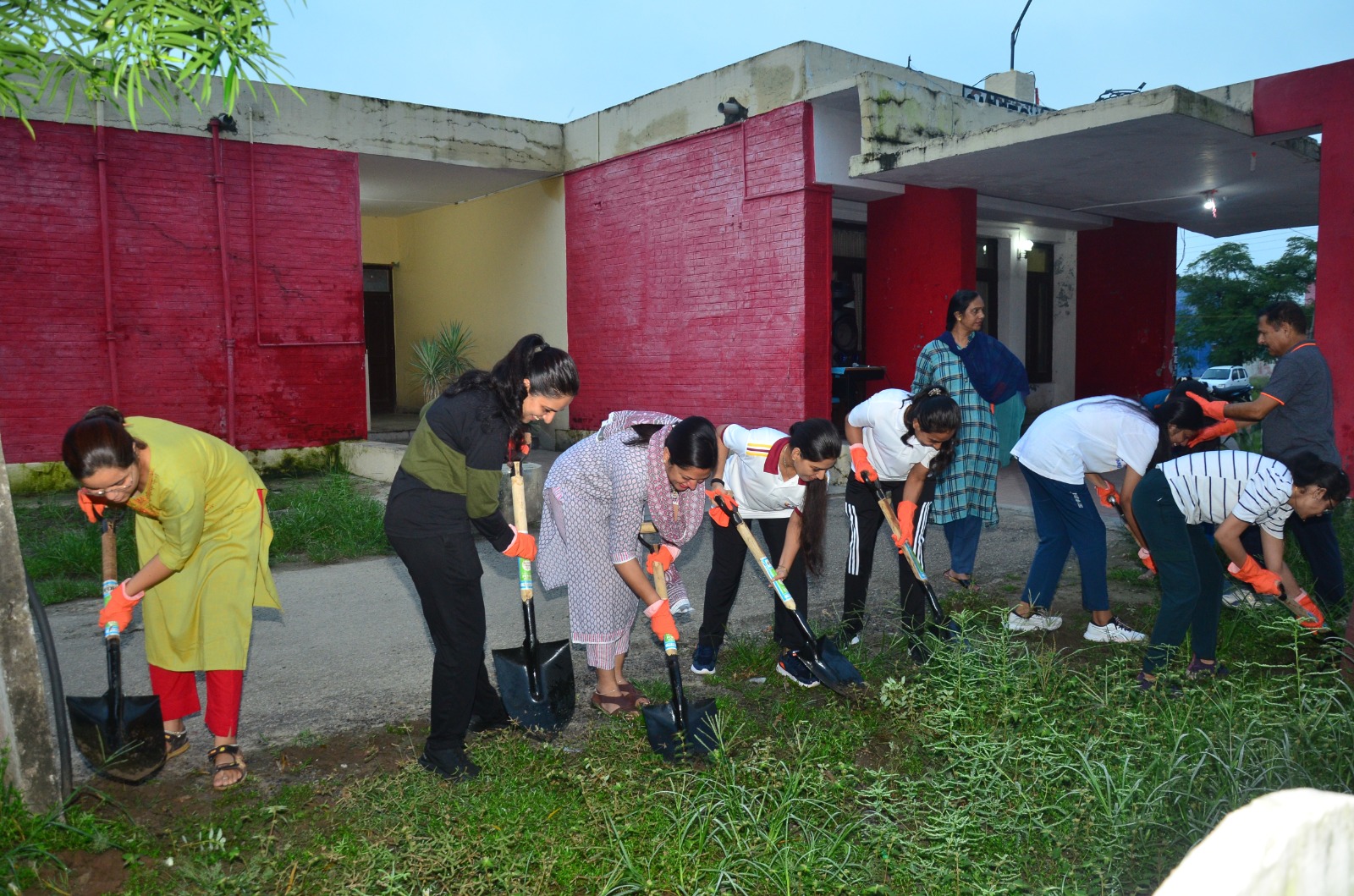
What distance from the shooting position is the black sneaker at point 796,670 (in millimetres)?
4172

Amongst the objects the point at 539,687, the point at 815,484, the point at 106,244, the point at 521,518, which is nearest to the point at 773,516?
the point at 815,484

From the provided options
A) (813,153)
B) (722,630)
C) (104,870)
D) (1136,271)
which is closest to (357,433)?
(813,153)

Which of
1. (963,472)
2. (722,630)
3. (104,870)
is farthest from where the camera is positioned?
(963,472)

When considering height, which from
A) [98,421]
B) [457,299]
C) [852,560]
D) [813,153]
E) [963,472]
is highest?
[813,153]

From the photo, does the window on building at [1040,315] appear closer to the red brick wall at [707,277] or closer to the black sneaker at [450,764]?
the red brick wall at [707,277]

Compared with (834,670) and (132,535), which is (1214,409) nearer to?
(834,670)

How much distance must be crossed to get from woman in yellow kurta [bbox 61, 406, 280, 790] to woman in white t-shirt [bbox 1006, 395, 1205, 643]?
3.53m

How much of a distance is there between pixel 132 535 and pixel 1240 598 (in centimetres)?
723

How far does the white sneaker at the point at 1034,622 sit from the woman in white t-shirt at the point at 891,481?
2.22ft

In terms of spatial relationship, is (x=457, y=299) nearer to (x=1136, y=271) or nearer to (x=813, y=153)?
(x=813, y=153)

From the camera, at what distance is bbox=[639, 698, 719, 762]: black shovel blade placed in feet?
10.8

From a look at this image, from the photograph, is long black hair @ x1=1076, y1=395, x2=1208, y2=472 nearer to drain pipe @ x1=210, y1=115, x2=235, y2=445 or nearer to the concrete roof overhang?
the concrete roof overhang

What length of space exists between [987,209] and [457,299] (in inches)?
316

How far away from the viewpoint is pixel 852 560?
4.68 m
